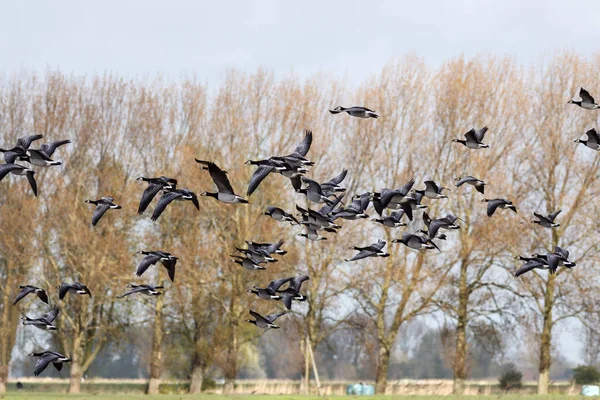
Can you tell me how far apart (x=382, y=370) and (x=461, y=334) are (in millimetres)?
4711

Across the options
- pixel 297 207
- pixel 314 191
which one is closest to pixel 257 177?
pixel 314 191

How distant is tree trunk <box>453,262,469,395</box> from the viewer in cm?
5231

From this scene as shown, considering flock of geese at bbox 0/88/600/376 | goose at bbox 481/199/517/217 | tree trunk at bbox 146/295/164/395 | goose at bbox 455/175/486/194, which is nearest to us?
flock of geese at bbox 0/88/600/376

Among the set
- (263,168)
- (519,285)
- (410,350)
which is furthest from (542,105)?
(410,350)

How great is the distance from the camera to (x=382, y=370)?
5438 centimetres

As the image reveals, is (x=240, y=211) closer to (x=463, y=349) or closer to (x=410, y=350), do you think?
(x=463, y=349)

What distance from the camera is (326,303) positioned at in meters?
56.0

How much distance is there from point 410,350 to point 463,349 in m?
100.0

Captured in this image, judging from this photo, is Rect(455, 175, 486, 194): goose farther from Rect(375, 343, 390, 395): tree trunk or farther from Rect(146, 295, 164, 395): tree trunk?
Rect(146, 295, 164, 395): tree trunk

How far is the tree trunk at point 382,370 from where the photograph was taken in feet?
176

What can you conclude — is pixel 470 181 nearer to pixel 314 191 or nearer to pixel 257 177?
pixel 314 191

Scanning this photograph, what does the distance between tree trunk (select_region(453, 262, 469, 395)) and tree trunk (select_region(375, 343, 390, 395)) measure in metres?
3.74

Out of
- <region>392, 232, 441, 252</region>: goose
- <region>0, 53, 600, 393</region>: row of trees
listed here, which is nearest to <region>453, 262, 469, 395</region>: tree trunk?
<region>0, 53, 600, 393</region>: row of trees

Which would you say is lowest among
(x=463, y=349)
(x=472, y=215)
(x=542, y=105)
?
(x=463, y=349)
